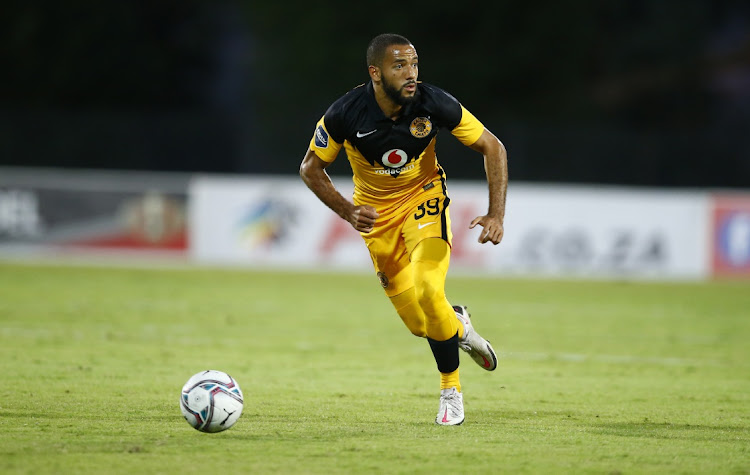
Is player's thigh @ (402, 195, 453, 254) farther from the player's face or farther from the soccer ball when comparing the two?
the soccer ball

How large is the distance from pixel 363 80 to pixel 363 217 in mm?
24622

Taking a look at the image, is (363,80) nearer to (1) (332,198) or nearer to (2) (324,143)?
(2) (324,143)

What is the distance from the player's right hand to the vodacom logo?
492mm

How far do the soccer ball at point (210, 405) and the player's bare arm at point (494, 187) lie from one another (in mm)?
1836

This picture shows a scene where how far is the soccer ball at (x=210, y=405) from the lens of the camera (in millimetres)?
6184

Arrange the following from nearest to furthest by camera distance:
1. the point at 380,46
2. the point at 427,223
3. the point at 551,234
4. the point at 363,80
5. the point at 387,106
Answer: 1. the point at 380,46
2. the point at 387,106
3. the point at 427,223
4. the point at 551,234
5. the point at 363,80

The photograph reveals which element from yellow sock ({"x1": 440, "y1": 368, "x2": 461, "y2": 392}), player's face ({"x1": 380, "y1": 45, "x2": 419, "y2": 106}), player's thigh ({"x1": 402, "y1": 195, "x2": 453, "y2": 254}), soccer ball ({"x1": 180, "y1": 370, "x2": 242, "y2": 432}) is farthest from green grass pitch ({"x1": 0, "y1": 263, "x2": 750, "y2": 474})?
player's face ({"x1": 380, "y1": 45, "x2": 419, "y2": 106})

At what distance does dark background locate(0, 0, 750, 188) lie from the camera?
82.4ft

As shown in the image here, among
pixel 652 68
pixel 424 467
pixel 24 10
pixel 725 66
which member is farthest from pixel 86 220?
pixel 725 66

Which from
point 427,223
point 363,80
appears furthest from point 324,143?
point 363,80

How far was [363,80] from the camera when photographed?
31.0 m

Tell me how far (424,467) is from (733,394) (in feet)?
13.0

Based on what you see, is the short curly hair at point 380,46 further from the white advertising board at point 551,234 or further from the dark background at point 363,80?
the dark background at point 363,80

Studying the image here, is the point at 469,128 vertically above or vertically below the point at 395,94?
below
